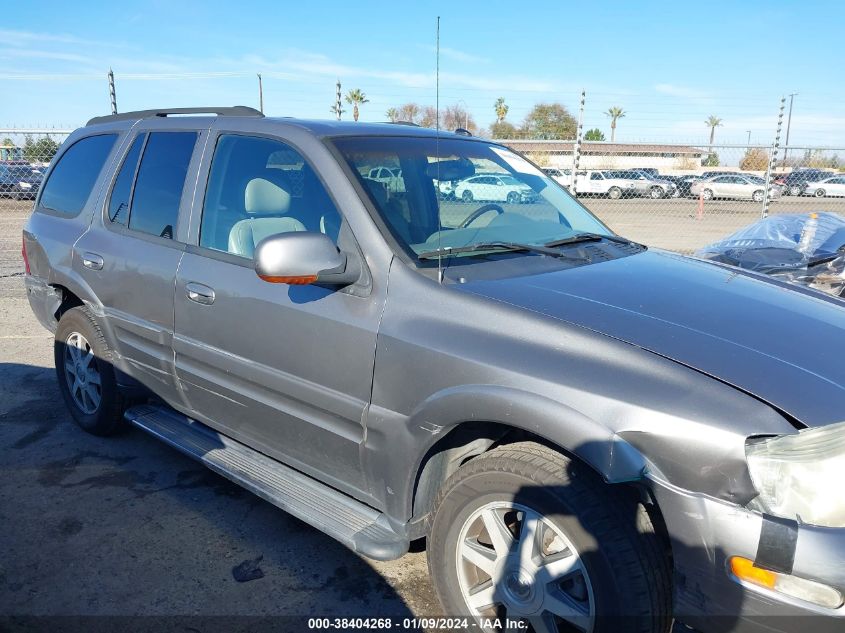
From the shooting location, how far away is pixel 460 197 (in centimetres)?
310

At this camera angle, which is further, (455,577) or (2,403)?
(2,403)

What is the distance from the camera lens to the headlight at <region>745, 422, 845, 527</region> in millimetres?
1731

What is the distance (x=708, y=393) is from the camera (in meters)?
1.81

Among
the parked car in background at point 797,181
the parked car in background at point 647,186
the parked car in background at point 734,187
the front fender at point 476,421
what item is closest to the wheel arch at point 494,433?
the front fender at point 476,421

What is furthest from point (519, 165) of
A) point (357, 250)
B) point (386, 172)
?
point (357, 250)

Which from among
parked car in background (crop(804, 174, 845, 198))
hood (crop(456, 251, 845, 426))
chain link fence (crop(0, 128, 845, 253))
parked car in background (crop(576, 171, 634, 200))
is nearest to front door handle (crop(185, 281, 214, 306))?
hood (crop(456, 251, 845, 426))

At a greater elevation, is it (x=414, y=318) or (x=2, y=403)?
(x=414, y=318)

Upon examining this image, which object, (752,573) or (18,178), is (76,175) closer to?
(752,573)

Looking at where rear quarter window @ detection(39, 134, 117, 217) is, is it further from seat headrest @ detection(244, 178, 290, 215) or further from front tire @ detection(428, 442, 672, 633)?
front tire @ detection(428, 442, 672, 633)

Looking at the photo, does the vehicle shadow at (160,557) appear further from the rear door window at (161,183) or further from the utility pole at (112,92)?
the utility pole at (112,92)

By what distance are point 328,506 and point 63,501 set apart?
1.69 metres

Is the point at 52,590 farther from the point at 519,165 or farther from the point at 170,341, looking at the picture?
the point at 519,165

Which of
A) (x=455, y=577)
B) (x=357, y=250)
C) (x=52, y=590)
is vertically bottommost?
(x=52, y=590)

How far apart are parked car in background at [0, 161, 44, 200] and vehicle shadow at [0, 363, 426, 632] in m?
14.1
